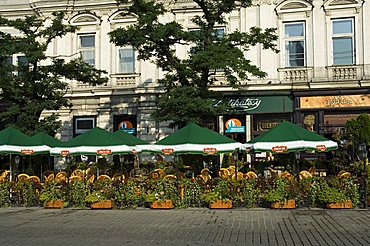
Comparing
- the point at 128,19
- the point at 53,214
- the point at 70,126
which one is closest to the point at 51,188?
the point at 53,214

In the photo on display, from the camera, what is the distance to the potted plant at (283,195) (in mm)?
15500

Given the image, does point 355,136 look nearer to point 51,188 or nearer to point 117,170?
point 117,170

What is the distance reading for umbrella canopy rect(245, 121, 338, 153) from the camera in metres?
15.9

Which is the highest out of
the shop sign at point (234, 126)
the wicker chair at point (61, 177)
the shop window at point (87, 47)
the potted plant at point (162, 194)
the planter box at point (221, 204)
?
the shop window at point (87, 47)

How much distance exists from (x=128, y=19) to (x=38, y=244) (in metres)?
18.4

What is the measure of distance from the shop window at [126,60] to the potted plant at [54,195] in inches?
445

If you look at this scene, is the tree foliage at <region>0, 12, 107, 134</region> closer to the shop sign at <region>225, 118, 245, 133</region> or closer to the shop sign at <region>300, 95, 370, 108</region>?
the shop sign at <region>225, 118, 245, 133</region>

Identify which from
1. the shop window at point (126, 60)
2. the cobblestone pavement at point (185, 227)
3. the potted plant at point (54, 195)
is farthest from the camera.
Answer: the shop window at point (126, 60)

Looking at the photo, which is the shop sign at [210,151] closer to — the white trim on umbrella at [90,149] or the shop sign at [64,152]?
the white trim on umbrella at [90,149]

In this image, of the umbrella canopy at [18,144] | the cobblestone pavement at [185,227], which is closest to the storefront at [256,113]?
the umbrella canopy at [18,144]

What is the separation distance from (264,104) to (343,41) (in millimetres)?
4999

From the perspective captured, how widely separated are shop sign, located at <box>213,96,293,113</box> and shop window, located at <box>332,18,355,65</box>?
314 cm

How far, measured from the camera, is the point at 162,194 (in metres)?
16.2

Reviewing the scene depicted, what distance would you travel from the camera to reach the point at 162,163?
72.5ft
